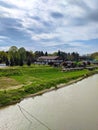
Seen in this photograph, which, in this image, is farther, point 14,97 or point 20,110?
point 14,97

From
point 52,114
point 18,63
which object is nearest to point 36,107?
point 52,114

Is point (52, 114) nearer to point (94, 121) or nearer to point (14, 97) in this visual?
point (94, 121)

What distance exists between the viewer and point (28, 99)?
80.0 ft

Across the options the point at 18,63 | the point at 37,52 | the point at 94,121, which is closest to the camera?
the point at 94,121

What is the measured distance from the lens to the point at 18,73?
44.0m

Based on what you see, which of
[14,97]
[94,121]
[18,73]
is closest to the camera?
[94,121]

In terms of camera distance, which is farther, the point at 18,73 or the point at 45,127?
the point at 18,73

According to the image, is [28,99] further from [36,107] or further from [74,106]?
[74,106]

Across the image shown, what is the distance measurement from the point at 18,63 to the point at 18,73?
16957 mm

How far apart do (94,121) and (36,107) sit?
21.0ft

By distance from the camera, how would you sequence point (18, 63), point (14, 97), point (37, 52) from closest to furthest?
point (14, 97) → point (18, 63) → point (37, 52)

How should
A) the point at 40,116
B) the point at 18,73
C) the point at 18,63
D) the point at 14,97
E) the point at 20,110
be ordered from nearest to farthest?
the point at 40,116
the point at 20,110
the point at 14,97
the point at 18,73
the point at 18,63

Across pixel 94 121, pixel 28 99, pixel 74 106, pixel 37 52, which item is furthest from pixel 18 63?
pixel 37 52

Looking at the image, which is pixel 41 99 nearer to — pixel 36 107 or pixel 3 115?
pixel 36 107
